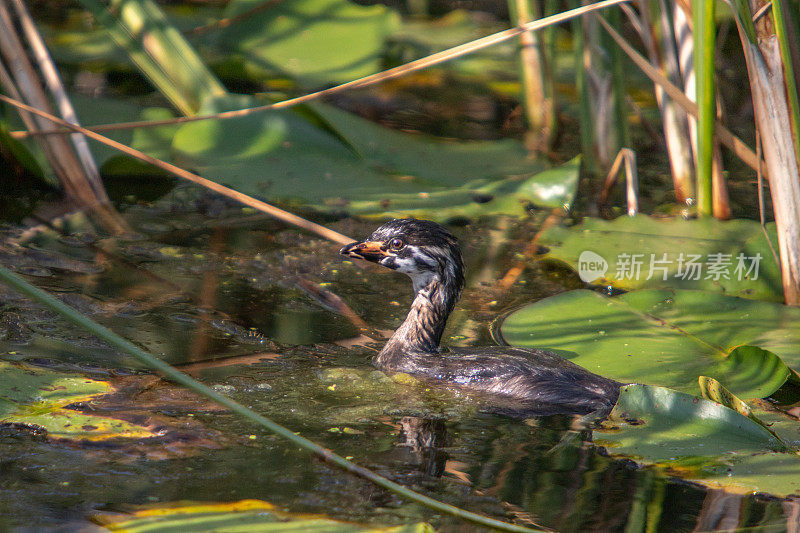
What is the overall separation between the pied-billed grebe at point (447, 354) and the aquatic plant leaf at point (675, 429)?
1.17 ft

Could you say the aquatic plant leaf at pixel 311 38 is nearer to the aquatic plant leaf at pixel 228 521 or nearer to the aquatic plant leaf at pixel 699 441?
the aquatic plant leaf at pixel 699 441

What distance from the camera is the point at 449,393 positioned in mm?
4355

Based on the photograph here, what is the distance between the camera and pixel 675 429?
363 centimetres

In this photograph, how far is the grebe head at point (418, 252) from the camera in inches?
189

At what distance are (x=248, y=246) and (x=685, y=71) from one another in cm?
293

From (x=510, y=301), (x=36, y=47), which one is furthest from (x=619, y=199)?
(x=36, y=47)

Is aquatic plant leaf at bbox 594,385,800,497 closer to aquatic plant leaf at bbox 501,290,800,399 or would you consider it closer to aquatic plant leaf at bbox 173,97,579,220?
aquatic plant leaf at bbox 501,290,800,399

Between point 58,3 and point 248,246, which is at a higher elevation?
point 58,3

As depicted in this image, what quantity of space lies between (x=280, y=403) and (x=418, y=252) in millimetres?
1238

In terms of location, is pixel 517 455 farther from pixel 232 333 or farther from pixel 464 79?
pixel 464 79

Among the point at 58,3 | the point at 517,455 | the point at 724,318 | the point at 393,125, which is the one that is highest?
the point at 58,3

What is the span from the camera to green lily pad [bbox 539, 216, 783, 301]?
515 centimetres

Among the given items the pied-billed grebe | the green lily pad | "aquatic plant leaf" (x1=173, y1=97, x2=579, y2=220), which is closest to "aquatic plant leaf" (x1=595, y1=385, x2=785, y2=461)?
the pied-billed grebe

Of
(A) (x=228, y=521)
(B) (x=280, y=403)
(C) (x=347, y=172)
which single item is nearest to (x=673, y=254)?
(C) (x=347, y=172)
